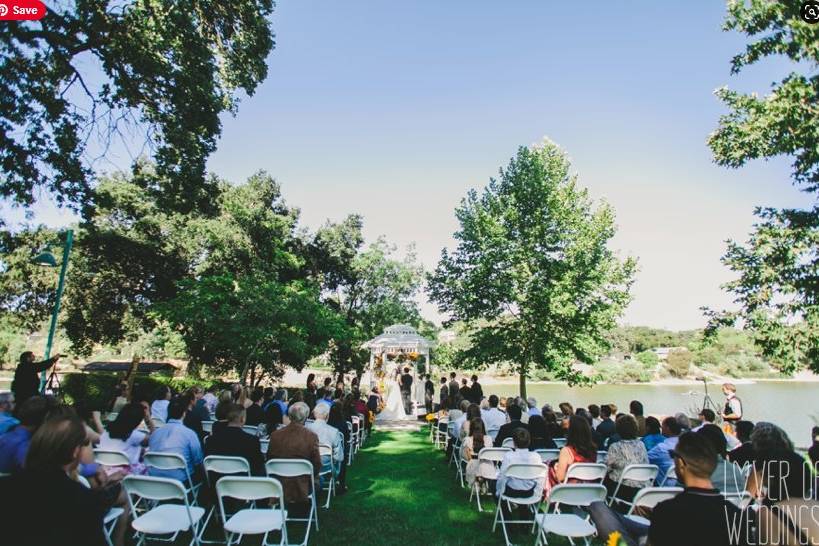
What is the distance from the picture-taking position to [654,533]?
2180mm

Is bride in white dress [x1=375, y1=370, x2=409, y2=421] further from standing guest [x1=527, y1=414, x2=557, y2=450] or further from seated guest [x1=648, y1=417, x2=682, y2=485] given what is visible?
seated guest [x1=648, y1=417, x2=682, y2=485]

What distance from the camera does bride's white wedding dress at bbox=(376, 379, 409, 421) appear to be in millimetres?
16312

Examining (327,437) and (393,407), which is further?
(393,407)

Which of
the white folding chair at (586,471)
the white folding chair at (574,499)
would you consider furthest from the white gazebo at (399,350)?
the white folding chair at (574,499)

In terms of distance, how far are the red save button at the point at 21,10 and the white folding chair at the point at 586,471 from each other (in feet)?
40.0

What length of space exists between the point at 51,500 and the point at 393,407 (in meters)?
15.5

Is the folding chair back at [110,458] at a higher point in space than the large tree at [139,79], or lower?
lower

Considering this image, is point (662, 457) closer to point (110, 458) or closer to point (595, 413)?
point (595, 413)

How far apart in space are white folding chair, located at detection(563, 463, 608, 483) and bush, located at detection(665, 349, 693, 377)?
172 feet

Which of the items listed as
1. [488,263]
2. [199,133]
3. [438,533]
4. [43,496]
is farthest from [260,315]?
[43,496]

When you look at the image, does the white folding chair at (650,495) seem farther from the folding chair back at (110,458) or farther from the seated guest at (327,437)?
the folding chair back at (110,458)

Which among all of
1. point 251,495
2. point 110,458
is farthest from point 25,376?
point 251,495

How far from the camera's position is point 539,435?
585 cm

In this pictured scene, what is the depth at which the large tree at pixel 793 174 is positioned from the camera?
1040cm
